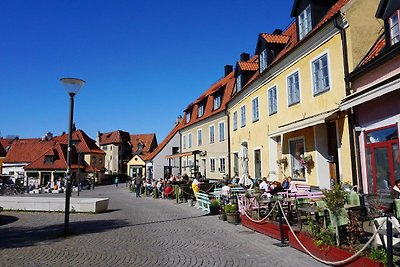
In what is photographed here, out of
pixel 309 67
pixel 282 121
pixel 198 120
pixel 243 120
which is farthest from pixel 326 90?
pixel 198 120

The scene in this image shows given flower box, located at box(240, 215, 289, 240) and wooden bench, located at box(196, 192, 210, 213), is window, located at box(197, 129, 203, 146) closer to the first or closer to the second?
wooden bench, located at box(196, 192, 210, 213)

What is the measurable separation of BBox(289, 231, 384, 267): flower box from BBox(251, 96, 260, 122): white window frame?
12928mm

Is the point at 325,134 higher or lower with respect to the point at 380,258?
higher

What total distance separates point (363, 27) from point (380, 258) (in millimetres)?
9172

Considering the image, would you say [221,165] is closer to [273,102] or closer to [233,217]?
[273,102]

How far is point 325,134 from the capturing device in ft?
45.4

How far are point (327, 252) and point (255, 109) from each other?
49.4 ft

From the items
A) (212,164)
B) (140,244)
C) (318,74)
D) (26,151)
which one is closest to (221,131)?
(212,164)

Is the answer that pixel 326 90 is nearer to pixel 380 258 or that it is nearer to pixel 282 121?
pixel 282 121

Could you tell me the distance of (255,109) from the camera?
21125 mm

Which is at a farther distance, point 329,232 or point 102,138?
point 102,138

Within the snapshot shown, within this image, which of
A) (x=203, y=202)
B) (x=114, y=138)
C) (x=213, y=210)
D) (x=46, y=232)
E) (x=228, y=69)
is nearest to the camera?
(x=46, y=232)

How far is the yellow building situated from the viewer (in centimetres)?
1211

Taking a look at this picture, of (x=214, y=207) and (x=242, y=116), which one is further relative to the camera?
(x=242, y=116)
